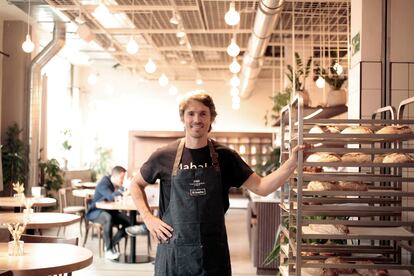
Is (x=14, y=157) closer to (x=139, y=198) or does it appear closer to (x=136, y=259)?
(x=136, y=259)

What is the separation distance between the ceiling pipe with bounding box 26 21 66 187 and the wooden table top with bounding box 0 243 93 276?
6.58 meters

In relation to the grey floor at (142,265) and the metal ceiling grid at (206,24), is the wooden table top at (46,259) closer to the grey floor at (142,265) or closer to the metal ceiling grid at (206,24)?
the grey floor at (142,265)

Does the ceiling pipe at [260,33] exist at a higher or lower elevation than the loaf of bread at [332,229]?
higher

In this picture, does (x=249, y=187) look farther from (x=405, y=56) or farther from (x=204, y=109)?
(x=405, y=56)

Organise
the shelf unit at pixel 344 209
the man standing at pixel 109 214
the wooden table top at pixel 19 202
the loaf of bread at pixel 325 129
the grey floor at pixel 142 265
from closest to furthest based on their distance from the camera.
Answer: the shelf unit at pixel 344 209, the loaf of bread at pixel 325 129, the wooden table top at pixel 19 202, the grey floor at pixel 142 265, the man standing at pixel 109 214

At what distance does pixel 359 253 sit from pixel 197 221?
1.36 m

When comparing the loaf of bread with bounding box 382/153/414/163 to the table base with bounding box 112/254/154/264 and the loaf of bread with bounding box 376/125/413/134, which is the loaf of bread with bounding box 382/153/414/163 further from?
the table base with bounding box 112/254/154/264

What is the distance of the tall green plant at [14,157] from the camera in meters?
9.65

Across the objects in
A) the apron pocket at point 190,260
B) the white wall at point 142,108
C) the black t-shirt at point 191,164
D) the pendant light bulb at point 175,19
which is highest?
the pendant light bulb at point 175,19

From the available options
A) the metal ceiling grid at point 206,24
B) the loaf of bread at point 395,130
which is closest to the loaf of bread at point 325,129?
the loaf of bread at point 395,130

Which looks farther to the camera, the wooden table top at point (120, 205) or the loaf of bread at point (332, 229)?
the wooden table top at point (120, 205)

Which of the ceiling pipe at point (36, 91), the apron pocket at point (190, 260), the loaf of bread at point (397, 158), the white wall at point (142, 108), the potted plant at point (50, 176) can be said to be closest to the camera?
the apron pocket at point (190, 260)

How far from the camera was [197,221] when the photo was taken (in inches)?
105

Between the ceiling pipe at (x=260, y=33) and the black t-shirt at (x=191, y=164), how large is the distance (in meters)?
3.74
